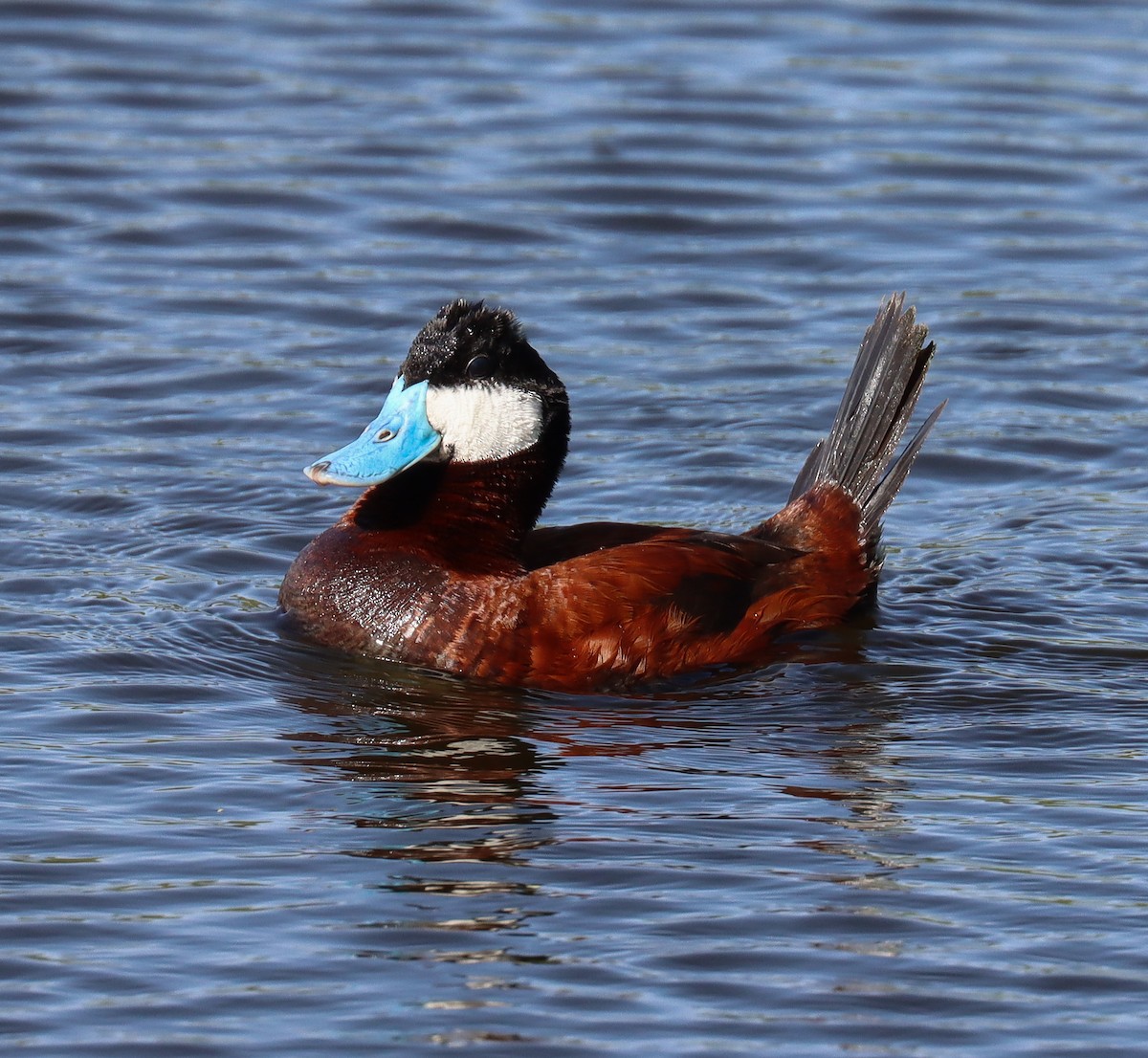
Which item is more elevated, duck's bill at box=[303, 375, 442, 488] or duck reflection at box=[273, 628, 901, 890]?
duck's bill at box=[303, 375, 442, 488]

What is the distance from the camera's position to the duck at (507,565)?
655 centimetres

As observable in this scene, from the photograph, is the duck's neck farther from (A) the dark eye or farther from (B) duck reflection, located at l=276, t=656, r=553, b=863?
(B) duck reflection, located at l=276, t=656, r=553, b=863

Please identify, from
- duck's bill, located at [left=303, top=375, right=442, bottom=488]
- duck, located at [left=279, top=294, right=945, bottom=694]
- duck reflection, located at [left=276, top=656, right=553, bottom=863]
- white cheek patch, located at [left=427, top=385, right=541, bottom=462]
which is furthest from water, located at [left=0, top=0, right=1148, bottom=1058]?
white cheek patch, located at [left=427, top=385, right=541, bottom=462]

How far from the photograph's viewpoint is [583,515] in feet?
27.4

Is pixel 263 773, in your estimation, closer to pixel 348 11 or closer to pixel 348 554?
pixel 348 554

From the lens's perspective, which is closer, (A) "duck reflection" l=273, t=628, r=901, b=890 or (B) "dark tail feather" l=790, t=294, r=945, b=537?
(A) "duck reflection" l=273, t=628, r=901, b=890

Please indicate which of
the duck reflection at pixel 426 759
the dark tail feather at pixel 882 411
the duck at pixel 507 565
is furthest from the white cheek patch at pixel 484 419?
the dark tail feather at pixel 882 411

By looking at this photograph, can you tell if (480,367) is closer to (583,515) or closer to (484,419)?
(484,419)

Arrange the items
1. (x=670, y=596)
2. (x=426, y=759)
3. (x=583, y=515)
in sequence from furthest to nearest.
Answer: (x=583, y=515), (x=670, y=596), (x=426, y=759)

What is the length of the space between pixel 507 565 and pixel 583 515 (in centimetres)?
160

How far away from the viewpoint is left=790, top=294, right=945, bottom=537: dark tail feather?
24.2 ft

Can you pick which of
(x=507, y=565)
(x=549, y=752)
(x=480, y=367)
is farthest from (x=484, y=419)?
(x=549, y=752)

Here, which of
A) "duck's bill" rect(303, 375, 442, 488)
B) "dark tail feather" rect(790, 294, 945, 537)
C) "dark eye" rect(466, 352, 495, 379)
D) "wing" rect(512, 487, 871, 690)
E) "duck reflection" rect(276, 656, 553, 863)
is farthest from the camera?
"dark tail feather" rect(790, 294, 945, 537)

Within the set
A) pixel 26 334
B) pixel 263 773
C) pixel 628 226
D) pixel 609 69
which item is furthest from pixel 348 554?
pixel 609 69
